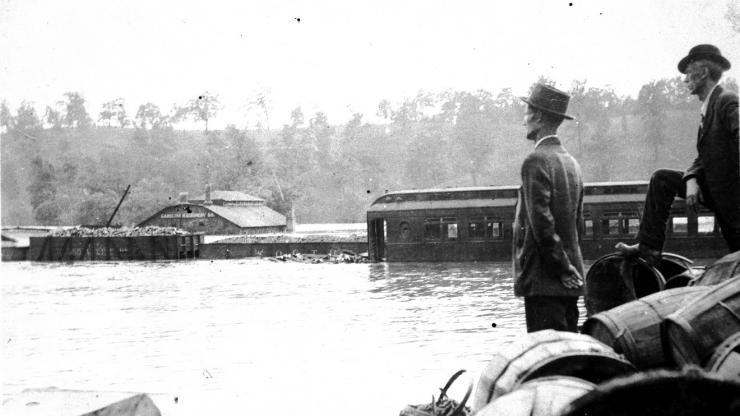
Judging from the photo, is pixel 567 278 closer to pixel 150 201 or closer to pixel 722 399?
pixel 722 399

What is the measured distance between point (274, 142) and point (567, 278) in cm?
1671

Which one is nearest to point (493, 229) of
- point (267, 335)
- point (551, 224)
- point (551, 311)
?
point (267, 335)

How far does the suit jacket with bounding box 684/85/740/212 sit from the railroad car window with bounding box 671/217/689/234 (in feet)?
44.8

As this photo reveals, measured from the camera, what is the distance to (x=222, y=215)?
23.8 m

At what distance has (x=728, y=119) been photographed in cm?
340

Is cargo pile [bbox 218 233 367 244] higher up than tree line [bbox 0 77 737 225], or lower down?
lower down

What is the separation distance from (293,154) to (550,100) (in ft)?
58.2

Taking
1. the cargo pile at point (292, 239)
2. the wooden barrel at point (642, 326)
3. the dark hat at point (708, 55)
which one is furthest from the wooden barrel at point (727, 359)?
the cargo pile at point (292, 239)

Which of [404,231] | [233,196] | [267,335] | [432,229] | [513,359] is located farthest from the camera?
[233,196]

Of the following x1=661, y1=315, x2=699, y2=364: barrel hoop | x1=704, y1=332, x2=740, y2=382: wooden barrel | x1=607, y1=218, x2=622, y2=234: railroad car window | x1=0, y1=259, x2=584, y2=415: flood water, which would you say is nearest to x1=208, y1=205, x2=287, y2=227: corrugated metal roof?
x1=0, y1=259, x2=584, y2=415: flood water

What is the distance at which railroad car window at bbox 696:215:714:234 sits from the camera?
16.2 metres

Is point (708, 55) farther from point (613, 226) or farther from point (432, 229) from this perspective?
point (432, 229)

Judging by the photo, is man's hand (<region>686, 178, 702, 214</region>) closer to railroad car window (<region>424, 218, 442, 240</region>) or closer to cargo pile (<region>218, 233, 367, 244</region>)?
railroad car window (<region>424, 218, 442, 240</region>)

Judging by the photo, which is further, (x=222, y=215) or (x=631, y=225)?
(x=222, y=215)
